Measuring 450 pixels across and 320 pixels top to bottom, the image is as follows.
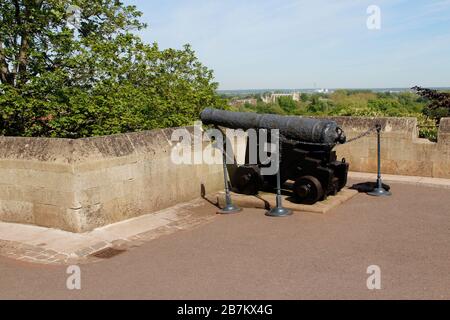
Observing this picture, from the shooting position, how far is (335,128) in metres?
7.94

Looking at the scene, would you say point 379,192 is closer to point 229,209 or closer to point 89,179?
point 229,209

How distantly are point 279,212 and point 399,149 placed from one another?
465 cm

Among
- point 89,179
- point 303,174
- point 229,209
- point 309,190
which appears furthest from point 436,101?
point 89,179

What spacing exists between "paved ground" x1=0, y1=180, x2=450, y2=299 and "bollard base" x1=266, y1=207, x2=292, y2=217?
6.2 inches

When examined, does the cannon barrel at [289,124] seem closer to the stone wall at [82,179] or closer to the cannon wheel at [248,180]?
the cannon wheel at [248,180]

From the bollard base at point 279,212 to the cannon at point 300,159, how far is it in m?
0.48

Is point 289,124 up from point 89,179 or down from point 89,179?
up

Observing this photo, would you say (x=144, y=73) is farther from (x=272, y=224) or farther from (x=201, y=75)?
(x=272, y=224)

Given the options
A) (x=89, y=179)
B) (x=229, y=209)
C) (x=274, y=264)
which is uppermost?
(x=89, y=179)

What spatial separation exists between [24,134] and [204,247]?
21.2 feet

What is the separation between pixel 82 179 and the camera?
6.49 m

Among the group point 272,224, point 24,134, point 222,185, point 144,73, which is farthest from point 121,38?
point 272,224

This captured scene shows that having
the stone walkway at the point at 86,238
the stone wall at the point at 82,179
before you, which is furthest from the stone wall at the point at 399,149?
the stone wall at the point at 82,179

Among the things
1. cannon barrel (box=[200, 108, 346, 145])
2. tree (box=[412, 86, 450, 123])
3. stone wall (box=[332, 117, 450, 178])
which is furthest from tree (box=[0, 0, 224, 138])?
tree (box=[412, 86, 450, 123])
